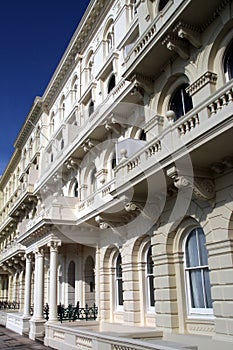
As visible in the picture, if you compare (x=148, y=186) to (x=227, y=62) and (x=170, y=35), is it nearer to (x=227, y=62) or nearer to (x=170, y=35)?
(x=227, y=62)

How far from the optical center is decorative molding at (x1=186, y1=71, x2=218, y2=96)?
10281 mm

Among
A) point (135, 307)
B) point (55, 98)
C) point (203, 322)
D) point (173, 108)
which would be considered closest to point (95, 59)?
point (55, 98)

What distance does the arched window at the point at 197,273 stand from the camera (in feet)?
34.0

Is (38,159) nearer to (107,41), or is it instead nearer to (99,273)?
(107,41)

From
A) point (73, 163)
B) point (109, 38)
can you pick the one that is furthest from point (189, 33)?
point (73, 163)

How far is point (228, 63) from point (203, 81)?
31.8 inches

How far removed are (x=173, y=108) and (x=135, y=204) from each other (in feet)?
11.4

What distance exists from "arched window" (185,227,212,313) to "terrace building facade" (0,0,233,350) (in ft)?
0.10

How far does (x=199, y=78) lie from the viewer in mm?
10531

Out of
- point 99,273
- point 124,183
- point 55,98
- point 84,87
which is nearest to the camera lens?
point 124,183

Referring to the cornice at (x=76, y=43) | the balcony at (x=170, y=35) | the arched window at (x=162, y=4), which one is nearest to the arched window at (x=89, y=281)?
the balcony at (x=170, y=35)

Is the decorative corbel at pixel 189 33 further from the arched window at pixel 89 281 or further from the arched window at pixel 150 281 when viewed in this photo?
the arched window at pixel 89 281

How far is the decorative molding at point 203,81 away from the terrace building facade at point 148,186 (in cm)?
3

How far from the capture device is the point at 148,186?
11.1 metres
